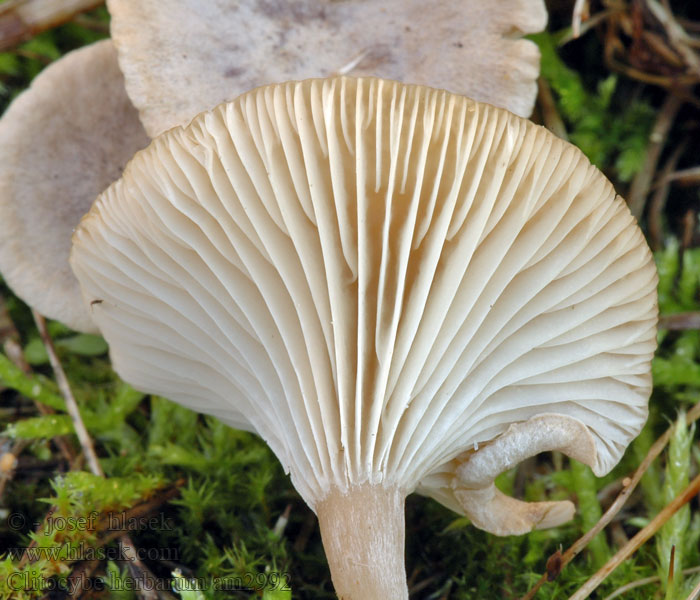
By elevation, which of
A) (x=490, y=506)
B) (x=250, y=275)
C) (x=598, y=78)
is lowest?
(x=490, y=506)

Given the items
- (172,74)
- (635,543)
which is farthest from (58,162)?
(635,543)

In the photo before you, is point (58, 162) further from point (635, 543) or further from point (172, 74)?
point (635, 543)

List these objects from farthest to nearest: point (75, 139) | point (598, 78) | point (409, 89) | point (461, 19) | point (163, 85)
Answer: point (598, 78), point (75, 139), point (461, 19), point (163, 85), point (409, 89)

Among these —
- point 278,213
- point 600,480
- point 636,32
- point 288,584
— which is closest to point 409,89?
point 278,213

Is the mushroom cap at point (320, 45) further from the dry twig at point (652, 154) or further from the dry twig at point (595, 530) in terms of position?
the dry twig at point (595, 530)

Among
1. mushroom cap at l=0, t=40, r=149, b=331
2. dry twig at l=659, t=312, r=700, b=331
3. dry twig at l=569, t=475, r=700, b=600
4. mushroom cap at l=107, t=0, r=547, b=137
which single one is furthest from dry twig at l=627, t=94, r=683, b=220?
mushroom cap at l=0, t=40, r=149, b=331

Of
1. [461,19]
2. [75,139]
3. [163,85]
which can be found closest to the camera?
[163,85]

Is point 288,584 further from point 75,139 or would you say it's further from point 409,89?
point 75,139
